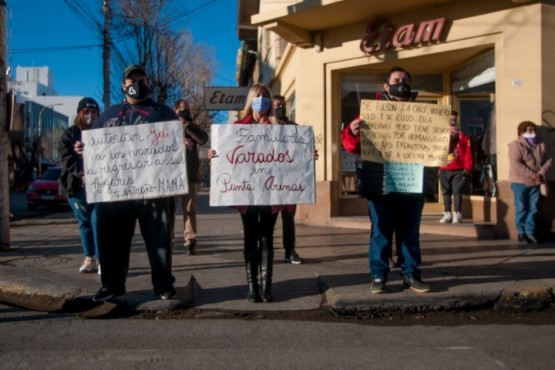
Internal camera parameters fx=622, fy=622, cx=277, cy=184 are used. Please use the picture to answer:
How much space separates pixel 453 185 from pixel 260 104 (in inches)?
241

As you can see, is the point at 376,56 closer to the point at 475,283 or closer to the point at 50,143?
the point at 475,283

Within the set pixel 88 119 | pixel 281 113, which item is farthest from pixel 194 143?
pixel 88 119

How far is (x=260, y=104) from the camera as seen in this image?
225 inches

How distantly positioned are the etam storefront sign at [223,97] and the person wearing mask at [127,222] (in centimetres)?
1049

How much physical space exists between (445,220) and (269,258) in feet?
19.2

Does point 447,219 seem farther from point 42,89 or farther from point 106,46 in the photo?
point 42,89

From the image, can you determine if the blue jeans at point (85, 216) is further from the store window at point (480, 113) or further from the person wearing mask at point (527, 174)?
the store window at point (480, 113)

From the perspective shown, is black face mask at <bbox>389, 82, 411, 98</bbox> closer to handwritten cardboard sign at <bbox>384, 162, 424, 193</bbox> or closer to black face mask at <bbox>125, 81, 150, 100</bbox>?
handwritten cardboard sign at <bbox>384, 162, 424, 193</bbox>

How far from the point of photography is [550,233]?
30.8ft

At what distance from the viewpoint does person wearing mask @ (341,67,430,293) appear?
5664 mm

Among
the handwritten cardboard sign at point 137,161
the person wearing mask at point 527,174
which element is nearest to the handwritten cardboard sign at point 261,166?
the handwritten cardboard sign at point 137,161

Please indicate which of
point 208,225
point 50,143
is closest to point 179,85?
point 208,225

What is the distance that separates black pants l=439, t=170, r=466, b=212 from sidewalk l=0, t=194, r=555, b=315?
738 millimetres

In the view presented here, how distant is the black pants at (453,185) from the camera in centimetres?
1071
